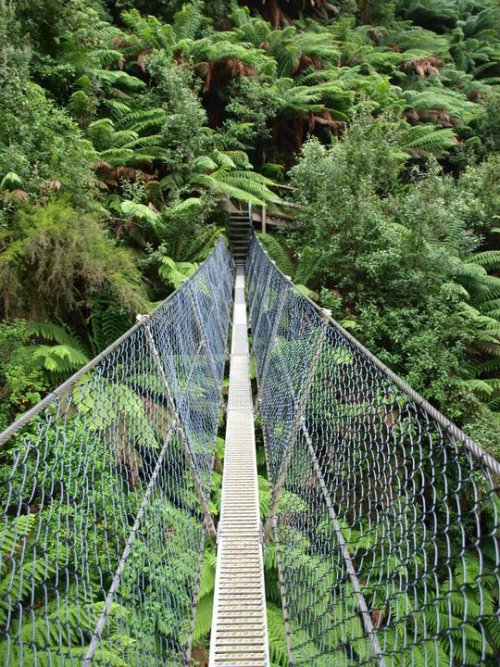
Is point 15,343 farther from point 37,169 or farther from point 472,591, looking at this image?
point 472,591

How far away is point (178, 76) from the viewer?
6531mm

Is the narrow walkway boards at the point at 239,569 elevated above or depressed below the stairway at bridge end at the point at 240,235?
below

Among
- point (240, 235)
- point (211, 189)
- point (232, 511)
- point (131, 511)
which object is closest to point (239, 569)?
point (232, 511)

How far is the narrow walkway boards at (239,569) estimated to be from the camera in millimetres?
1389

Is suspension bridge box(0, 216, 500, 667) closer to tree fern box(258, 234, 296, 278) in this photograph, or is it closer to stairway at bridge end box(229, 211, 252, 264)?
tree fern box(258, 234, 296, 278)

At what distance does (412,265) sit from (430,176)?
1820 mm

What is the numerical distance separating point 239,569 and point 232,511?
280mm

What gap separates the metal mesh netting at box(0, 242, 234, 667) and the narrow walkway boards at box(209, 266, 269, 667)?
14 cm

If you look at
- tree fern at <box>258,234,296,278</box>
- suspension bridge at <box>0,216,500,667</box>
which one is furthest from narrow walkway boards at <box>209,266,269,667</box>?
tree fern at <box>258,234,296,278</box>

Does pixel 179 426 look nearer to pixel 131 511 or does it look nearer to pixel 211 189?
pixel 131 511

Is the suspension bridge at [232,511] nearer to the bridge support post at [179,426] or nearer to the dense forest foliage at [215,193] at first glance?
the bridge support post at [179,426]

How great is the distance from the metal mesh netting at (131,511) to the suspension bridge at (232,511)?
0.02 meters

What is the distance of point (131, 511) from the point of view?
4.92 ft

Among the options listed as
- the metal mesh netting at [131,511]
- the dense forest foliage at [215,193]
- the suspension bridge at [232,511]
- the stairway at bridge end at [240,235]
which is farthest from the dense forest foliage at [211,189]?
the suspension bridge at [232,511]
